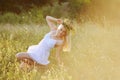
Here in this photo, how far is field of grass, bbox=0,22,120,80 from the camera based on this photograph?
23.2 ft

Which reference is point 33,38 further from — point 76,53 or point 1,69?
point 1,69

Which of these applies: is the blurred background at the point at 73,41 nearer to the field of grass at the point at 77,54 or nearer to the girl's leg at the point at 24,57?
the field of grass at the point at 77,54

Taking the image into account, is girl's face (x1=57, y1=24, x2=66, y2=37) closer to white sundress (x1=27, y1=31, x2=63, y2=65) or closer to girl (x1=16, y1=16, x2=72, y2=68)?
girl (x1=16, y1=16, x2=72, y2=68)

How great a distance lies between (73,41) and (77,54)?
1.23 metres

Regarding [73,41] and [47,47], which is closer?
[47,47]

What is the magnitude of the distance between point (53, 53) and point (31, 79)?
9.60 feet

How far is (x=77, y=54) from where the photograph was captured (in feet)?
30.7

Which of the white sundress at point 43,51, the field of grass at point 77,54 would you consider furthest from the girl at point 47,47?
the field of grass at point 77,54

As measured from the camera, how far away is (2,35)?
1097 centimetres

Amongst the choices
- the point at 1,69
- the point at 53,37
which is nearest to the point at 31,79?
the point at 1,69

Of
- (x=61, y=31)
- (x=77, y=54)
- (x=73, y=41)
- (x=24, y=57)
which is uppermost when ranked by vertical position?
(x=61, y=31)

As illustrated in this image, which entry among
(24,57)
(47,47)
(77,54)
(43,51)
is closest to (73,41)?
(77,54)

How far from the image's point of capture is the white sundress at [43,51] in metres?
8.36

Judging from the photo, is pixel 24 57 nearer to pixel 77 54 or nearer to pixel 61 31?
pixel 61 31
